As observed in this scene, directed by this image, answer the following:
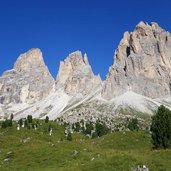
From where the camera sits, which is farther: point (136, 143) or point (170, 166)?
point (136, 143)

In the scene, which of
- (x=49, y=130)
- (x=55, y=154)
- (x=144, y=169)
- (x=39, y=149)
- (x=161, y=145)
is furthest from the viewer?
(x=49, y=130)

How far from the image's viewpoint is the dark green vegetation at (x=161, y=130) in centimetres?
7238

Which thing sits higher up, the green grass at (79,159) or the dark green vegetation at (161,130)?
the dark green vegetation at (161,130)

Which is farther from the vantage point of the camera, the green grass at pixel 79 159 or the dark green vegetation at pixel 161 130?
the dark green vegetation at pixel 161 130

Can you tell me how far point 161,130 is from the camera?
7362 cm

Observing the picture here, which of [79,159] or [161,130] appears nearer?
[79,159]

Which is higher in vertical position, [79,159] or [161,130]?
[161,130]

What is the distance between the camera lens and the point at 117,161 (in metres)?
48.0

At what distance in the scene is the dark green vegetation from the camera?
72.4 meters

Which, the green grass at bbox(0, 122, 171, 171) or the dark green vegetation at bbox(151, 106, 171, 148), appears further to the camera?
the dark green vegetation at bbox(151, 106, 171, 148)

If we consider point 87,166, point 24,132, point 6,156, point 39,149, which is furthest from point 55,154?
point 24,132

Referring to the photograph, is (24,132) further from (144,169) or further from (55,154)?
(144,169)

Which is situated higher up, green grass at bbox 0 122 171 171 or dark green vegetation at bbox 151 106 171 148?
dark green vegetation at bbox 151 106 171 148

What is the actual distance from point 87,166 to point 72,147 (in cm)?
2097
